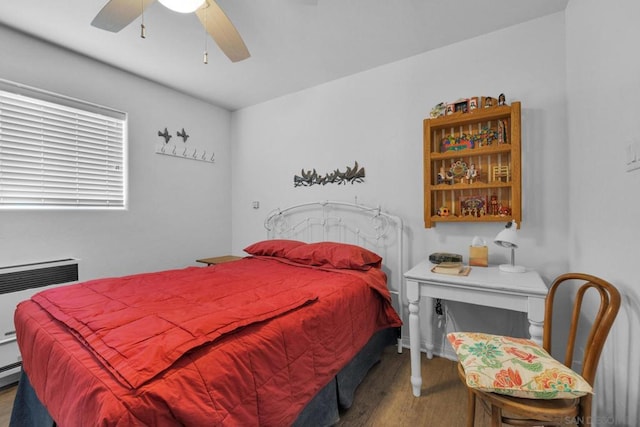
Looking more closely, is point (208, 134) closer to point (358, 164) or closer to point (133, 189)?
point (133, 189)

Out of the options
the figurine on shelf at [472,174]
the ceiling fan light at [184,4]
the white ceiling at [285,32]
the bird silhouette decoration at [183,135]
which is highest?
the white ceiling at [285,32]

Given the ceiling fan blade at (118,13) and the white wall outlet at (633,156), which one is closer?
the white wall outlet at (633,156)

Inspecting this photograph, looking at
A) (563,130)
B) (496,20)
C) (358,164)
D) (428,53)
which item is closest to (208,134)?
(358,164)

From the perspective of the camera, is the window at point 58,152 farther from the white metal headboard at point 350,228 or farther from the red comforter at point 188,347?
the white metal headboard at point 350,228

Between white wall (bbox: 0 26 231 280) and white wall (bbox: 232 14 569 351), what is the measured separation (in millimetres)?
418

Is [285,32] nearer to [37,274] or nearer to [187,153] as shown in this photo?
[187,153]

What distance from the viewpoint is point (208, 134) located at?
3639 millimetres

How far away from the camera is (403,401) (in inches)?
71.4

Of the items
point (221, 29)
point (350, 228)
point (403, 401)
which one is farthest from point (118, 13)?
point (403, 401)

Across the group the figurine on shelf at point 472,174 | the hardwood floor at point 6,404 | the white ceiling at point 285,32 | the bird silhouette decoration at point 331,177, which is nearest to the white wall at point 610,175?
the figurine on shelf at point 472,174

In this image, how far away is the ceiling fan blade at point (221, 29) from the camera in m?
1.54

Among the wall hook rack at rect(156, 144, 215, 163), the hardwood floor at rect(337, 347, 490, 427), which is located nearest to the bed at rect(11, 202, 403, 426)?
the hardwood floor at rect(337, 347, 490, 427)

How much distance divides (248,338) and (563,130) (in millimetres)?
2407

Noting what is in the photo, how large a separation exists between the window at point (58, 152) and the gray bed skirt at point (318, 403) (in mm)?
1477
